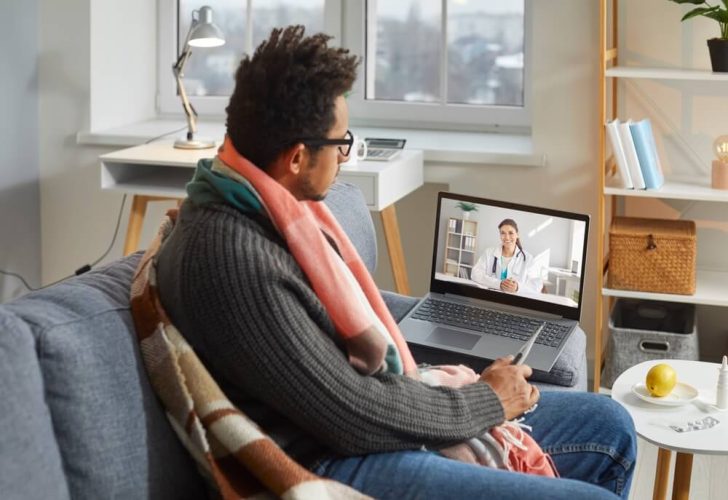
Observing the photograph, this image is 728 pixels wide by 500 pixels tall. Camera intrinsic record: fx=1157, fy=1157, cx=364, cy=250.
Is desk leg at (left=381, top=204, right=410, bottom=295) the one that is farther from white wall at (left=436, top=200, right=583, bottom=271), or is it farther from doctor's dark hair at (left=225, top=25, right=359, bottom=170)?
doctor's dark hair at (left=225, top=25, right=359, bottom=170)

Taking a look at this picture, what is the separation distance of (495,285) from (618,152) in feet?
2.95

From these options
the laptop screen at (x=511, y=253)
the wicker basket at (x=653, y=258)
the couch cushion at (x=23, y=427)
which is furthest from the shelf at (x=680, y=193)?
the couch cushion at (x=23, y=427)

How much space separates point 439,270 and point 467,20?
156cm

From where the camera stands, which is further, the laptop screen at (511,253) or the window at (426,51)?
the window at (426,51)

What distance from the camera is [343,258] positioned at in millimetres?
1921

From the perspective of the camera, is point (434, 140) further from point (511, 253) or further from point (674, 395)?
point (674, 395)

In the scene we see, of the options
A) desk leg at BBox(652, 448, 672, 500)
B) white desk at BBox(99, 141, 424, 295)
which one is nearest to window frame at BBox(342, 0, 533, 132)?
white desk at BBox(99, 141, 424, 295)

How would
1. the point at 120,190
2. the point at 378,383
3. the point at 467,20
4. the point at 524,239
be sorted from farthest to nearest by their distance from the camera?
the point at 467,20
the point at 120,190
the point at 524,239
the point at 378,383

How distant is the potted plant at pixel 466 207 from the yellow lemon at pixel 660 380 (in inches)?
21.1

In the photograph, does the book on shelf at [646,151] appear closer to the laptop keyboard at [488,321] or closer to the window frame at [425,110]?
the window frame at [425,110]

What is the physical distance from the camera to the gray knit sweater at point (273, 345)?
1581mm

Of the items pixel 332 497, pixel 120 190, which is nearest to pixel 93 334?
pixel 332 497

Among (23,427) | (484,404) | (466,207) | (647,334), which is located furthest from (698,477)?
(23,427)

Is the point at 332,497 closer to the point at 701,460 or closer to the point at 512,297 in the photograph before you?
the point at 512,297
